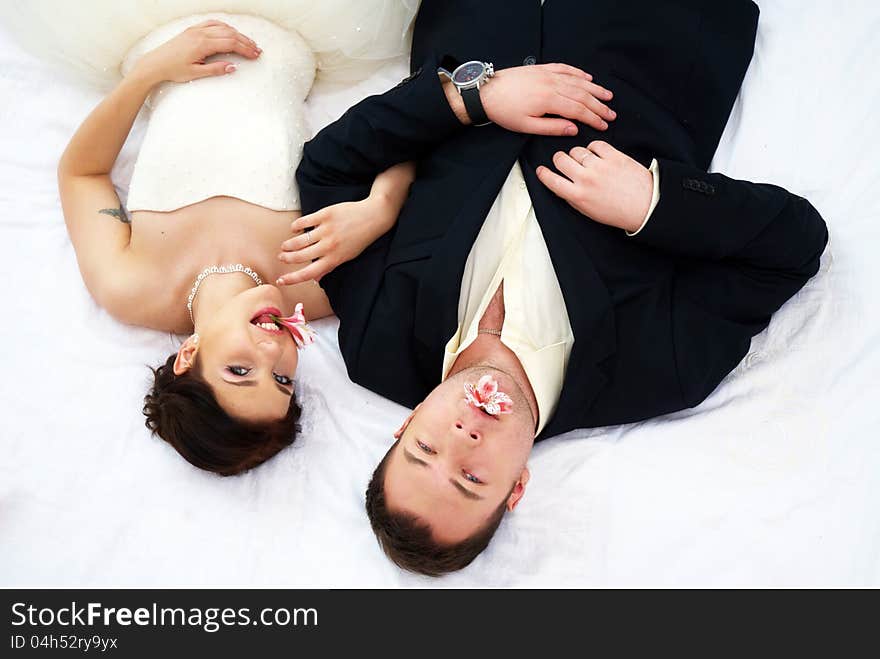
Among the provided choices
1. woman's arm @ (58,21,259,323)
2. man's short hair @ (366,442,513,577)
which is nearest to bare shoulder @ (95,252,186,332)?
woman's arm @ (58,21,259,323)

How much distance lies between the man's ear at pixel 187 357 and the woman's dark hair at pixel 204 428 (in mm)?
11

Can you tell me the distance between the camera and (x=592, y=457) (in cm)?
149

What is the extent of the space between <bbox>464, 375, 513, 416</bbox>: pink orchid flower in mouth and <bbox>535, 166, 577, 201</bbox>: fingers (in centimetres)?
35

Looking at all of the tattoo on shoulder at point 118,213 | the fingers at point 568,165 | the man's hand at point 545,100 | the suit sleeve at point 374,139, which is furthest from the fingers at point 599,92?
the tattoo on shoulder at point 118,213

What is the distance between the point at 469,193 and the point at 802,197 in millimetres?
622

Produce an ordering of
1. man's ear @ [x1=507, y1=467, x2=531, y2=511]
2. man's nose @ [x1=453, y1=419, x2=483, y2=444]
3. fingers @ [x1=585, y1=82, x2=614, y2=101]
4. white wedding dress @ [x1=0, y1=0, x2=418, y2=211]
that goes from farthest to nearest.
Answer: white wedding dress @ [x1=0, y1=0, x2=418, y2=211] → fingers @ [x1=585, y1=82, x2=614, y2=101] → man's ear @ [x1=507, y1=467, x2=531, y2=511] → man's nose @ [x1=453, y1=419, x2=483, y2=444]

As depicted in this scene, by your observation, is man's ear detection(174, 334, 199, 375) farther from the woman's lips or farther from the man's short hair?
the man's short hair

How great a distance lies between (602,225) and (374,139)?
429 millimetres

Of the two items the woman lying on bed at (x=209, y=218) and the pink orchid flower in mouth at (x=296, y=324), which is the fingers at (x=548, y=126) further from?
the pink orchid flower in mouth at (x=296, y=324)

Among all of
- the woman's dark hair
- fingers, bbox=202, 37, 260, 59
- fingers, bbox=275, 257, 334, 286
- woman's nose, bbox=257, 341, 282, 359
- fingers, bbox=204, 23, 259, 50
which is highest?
fingers, bbox=204, 23, 259, 50

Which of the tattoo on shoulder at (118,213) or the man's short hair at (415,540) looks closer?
the man's short hair at (415,540)

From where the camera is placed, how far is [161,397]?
1.42 metres

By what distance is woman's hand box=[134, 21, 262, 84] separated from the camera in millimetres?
1589

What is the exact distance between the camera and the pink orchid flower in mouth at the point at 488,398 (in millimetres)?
1253
